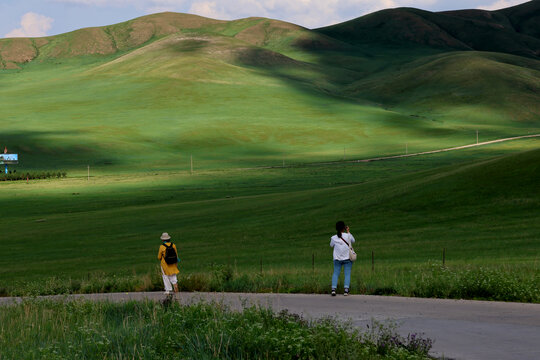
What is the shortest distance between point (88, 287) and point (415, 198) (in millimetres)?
28719

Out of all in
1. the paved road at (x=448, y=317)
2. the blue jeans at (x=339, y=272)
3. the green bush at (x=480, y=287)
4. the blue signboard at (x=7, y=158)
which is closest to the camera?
the paved road at (x=448, y=317)

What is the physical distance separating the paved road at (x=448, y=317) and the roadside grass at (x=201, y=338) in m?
0.98

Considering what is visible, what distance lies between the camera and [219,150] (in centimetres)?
15888

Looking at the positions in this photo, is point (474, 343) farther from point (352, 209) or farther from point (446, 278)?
point (352, 209)

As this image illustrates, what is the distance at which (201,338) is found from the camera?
12867 mm

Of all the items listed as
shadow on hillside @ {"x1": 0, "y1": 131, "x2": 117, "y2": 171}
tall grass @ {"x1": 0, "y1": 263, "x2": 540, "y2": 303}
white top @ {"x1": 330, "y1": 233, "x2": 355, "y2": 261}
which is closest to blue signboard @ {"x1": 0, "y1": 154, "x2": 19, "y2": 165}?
shadow on hillside @ {"x1": 0, "y1": 131, "x2": 117, "y2": 171}

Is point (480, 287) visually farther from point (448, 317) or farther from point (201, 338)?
point (201, 338)

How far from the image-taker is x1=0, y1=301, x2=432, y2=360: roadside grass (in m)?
11.6

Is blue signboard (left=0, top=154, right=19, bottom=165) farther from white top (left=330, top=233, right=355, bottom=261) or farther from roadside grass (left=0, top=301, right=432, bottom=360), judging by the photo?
roadside grass (left=0, top=301, right=432, bottom=360)

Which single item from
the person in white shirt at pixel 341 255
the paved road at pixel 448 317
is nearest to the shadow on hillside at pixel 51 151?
the person in white shirt at pixel 341 255

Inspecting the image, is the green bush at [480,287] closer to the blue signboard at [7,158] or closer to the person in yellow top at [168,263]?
the person in yellow top at [168,263]

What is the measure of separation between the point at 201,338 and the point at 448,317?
612cm

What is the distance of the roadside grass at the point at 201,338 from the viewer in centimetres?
1162

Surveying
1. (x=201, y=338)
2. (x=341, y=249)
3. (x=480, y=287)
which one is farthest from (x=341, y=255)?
(x=201, y=338)
